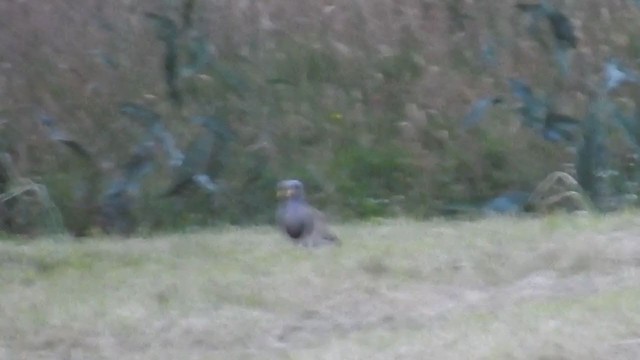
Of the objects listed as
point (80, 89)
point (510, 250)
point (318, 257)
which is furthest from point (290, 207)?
point (80, 89)

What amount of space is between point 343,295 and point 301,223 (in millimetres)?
882

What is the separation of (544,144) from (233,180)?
1999 mm

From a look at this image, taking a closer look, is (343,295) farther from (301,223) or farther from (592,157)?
(592,157)

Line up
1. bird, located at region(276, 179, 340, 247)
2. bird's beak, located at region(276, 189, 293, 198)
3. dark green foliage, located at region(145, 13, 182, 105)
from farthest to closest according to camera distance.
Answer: dark green foliage, located at region(145, 13, 182, 105) < bird's beak, located at region(276, 189, 293, 198) < bird, located at region(276, 179, 340, 247)

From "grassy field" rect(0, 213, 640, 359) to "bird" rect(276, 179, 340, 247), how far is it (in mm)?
115

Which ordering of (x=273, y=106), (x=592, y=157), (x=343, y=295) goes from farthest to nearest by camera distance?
(x=273, y=106) < (x=592, y=157) < (x=343, y=295)

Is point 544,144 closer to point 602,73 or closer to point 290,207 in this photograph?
point 602,73

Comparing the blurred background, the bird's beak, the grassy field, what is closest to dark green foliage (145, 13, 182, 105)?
the blurred background

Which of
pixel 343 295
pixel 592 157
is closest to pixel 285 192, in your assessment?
pixel 343 295

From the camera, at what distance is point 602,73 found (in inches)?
370

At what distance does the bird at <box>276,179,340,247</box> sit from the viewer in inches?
259

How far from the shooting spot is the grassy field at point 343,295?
483cm

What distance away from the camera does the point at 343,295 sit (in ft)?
18.9

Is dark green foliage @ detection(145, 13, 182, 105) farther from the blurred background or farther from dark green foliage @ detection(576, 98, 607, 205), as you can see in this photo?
dark green foliage @ detection(576, 98, 607, 205)
